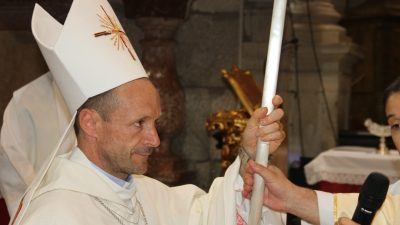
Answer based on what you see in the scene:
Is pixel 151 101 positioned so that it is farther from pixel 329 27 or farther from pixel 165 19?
pixel 329 27

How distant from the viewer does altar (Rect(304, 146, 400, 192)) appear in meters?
5.96

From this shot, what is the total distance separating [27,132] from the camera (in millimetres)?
4727

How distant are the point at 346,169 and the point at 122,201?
377cm

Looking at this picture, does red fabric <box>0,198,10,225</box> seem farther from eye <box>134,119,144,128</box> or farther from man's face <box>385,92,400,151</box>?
man's face <box>385,92,400,151</box>

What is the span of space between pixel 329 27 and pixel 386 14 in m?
1.83

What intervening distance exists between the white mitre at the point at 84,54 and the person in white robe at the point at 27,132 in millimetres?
2125

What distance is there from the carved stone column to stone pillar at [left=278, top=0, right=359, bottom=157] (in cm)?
263

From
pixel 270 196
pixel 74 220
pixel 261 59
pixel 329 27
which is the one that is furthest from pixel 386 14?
pixel 74 220

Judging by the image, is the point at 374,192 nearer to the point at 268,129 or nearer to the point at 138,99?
the point at 268,129

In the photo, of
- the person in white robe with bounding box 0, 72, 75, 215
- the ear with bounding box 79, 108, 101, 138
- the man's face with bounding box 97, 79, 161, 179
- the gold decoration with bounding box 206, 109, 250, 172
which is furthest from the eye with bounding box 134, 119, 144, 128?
the gold decoration with bounding box 206, 109, 250, 172

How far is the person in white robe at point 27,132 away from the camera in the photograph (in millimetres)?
4590

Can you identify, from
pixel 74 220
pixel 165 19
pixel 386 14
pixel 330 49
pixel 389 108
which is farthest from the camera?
pixel 386 14

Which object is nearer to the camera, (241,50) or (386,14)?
(241,50)

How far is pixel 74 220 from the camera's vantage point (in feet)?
7.67
